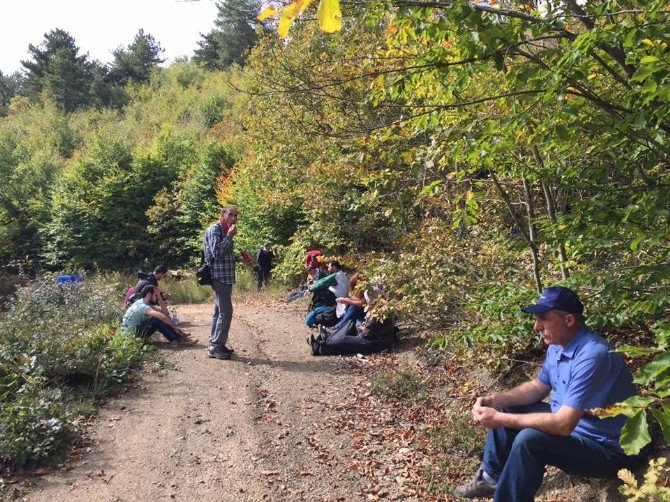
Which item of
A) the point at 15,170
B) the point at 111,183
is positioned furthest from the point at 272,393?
the point at 15,170

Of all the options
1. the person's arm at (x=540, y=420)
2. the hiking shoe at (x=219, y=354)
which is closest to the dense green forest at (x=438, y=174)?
the person's arm at (x=540, y=420)

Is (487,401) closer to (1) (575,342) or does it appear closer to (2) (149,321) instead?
(1) (575,342)

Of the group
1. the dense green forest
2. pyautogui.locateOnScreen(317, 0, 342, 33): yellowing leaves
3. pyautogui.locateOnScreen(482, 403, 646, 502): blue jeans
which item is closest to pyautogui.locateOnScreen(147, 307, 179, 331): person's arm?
the dense green forest

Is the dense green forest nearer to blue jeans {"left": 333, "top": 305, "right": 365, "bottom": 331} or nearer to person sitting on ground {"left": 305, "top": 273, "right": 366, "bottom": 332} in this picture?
person sitting on ground {"left": 305, "top": 273, "right": 366, "bottom": 332}

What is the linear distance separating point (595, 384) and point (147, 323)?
679 centimetres

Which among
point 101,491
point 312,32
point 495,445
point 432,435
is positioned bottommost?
point 101,491

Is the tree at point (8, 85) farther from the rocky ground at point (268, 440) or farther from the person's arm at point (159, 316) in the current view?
the rocky ground at point (268, 440)

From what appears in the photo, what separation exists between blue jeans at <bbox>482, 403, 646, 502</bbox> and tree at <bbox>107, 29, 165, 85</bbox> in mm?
61735

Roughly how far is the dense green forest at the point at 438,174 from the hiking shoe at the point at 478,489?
0.99 m

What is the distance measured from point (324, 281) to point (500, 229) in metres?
3.28

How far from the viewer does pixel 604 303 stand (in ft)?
14.3

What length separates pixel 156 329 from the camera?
28.5 ft

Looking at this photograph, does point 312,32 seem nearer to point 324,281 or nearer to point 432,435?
point 324,281

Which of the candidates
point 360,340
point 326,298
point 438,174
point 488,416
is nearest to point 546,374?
point 488,416
